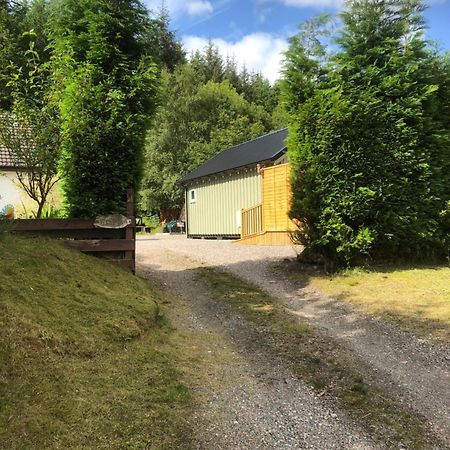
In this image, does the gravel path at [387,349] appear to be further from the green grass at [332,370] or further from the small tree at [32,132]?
the small tree at [32,132]

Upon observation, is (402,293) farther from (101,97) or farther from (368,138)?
(101,97)

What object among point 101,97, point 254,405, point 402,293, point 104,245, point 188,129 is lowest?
point 254,405

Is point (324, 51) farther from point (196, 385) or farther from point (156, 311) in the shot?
point (196, 385)

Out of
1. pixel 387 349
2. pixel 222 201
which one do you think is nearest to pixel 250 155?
pixel 222 201

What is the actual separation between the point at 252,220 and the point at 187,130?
84.3 feet

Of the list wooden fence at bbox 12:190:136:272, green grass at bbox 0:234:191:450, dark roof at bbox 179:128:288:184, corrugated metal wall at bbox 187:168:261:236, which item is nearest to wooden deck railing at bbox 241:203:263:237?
corrugated metal wall at bbox 187:168:261:236

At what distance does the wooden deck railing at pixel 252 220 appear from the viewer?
631 inches

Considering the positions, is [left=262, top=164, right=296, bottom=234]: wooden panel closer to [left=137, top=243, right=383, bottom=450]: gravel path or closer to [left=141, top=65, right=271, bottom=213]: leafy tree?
[left=137, top=243, right=383, bottom=450]: gravel path

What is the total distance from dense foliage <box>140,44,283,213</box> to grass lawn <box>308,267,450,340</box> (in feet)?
89.1

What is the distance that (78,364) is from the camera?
385 centimetres

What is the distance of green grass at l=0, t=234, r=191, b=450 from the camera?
119 inches

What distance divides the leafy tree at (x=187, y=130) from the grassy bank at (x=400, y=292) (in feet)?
90.6

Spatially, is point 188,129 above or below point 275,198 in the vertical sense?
above

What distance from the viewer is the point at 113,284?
242 inches
